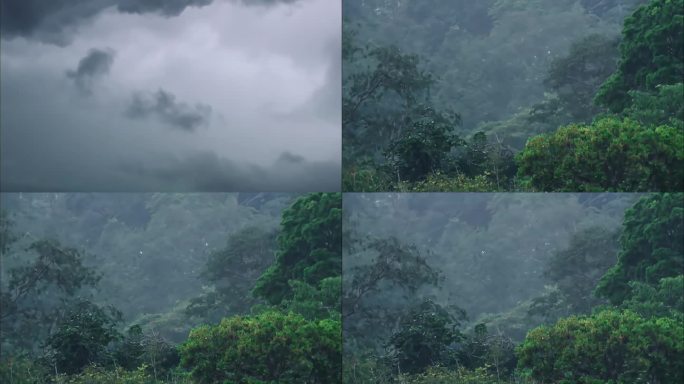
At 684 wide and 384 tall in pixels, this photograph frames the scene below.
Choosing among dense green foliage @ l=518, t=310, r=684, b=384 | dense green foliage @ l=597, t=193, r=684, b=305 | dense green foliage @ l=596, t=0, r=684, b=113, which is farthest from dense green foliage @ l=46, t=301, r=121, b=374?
dense green foliage @ l=596, t=0, r=684, b=113

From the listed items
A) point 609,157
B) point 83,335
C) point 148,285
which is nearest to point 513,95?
point 609,157

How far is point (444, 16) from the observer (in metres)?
10.3

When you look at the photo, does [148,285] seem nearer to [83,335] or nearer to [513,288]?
[83,335]

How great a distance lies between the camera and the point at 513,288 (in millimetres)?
10008

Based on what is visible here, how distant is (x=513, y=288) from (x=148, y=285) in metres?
3.60

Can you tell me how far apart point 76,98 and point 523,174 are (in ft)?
14.8

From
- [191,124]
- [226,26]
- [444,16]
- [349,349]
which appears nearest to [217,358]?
[349,349]

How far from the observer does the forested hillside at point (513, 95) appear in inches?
393

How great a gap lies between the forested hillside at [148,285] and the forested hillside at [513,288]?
0.44 m

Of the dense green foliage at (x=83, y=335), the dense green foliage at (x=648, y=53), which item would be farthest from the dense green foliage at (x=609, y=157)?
the dense green foliage at (x=83, y=335)

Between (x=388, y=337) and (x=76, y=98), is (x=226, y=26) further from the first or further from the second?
(x=388, y=337)

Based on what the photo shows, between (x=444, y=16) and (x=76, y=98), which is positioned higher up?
(x=444, y=16)

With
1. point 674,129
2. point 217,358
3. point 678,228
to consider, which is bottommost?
point 217,358

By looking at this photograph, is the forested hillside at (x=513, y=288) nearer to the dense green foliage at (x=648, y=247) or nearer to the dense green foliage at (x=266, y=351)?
the dense green foliage at (x=648, y=247)
